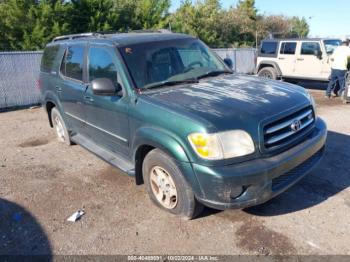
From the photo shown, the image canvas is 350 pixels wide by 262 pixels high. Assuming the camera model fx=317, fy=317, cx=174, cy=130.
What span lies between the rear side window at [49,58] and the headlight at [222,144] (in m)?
4.03

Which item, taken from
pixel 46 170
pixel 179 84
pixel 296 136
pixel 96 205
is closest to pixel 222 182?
pixel 296 136

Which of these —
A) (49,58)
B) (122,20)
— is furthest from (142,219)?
(122,20)

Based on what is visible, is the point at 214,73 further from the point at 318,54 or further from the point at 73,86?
the point at 318,54

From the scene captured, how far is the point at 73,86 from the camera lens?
4.98 metres

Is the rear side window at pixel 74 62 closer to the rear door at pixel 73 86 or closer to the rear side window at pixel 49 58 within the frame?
the rear door at pixel 73 86

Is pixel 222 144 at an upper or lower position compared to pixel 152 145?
upper

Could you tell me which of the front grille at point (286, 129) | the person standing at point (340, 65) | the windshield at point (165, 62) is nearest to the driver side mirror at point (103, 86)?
the windshield at point (165, 62)

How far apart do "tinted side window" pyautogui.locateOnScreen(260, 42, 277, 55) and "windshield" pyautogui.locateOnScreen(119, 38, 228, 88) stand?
8.89 metres

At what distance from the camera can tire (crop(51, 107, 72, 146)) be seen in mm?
6000

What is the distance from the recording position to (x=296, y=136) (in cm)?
339

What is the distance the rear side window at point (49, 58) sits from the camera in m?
5.91

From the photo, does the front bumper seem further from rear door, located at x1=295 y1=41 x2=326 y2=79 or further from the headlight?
rear door, located at x1=295 y1=41 x2=326 y2=79

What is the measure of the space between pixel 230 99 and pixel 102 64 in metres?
1.89

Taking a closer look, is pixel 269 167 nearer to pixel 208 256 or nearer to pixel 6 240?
pixel 208 256
